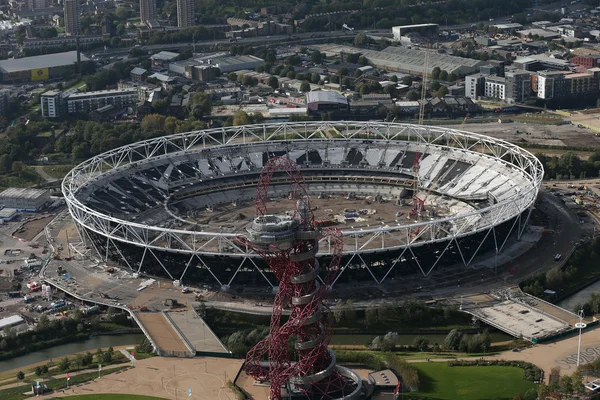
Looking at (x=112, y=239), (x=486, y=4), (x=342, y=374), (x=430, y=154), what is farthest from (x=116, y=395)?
(x=486, y=4)

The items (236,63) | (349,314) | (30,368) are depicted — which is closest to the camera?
(30,368)

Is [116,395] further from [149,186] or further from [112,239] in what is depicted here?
[149,186]

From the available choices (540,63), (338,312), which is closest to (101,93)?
(540,63)

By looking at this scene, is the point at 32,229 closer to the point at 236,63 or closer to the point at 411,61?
the point at 236,63

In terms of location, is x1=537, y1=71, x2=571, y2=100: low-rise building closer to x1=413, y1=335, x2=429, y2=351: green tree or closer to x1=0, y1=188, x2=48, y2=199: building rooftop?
x1=0, y1=188, x2=48, y2=199: building rooftop

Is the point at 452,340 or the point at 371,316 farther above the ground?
the point at 371,316

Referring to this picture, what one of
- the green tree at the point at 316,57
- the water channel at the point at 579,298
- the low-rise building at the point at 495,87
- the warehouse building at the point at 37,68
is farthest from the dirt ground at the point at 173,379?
the green tree at the point at 316,57
